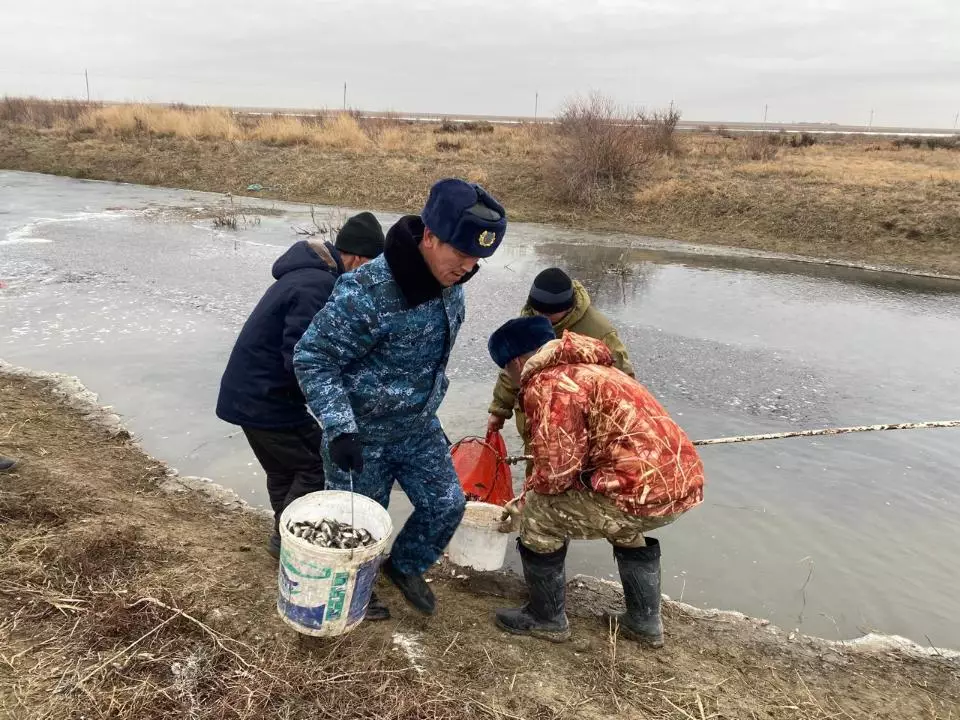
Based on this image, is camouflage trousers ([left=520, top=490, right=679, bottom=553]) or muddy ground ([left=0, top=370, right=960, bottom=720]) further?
camouflage trousers ([left=520, top=490, right=679, bottom=553])

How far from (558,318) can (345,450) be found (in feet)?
5.72

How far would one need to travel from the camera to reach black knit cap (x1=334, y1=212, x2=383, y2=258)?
3.14 m

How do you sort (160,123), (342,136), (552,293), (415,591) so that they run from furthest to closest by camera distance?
(160,123) < (342,136) < (552,293) < (415,591)

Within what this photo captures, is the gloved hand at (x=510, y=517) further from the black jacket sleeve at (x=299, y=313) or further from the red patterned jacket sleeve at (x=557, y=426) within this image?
the black jacket sleeve at (x=299, y=313)

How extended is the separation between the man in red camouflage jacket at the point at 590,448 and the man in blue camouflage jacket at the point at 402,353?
36 centimetres

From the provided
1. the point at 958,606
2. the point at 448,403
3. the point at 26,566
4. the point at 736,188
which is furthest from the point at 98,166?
the point at 958,606

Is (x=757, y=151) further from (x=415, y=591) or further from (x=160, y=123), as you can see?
(x=415, y=591)

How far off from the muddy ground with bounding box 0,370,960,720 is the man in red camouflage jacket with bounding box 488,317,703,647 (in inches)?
21.7

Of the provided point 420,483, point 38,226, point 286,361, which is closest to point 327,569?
point 420,483

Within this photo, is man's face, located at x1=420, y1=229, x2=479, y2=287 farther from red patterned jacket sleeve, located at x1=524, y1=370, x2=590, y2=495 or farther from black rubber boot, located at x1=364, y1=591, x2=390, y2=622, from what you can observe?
black rubber boot, located at x1=364, y1=591, x2=390, y2=622

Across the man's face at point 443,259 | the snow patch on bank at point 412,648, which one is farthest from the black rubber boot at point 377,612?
the man's face at point 443,259

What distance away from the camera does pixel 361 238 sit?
3.13 m

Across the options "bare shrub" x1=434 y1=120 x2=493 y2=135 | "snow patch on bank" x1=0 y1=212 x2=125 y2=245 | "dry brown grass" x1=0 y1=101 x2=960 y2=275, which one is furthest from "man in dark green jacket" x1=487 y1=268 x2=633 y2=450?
"bare shrub" x1=434 y1=120 x2=493 y2=135

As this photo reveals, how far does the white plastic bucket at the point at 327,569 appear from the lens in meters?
2.37
